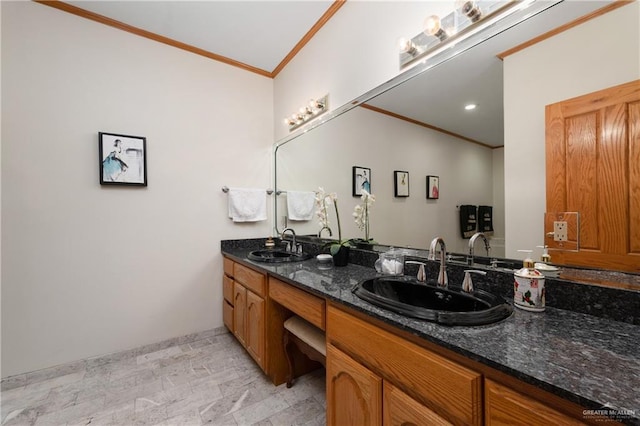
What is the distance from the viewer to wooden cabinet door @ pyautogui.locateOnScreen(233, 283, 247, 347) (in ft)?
6.43

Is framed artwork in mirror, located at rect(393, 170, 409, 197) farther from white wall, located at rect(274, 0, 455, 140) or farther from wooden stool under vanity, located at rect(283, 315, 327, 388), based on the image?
wooden stool under vanity, located at rect(283, 315, 327, 388)

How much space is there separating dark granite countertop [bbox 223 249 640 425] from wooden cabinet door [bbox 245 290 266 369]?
947mm

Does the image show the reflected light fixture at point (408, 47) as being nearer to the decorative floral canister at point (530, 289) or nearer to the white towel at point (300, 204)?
the decorative floral canister at point (530, 289)

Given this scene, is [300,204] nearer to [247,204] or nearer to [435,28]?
[247,204]

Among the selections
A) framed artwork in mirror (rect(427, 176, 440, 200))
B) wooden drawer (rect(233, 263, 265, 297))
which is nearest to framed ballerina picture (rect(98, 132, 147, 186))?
wooden drawer (rect(233, 263, 265, 297))

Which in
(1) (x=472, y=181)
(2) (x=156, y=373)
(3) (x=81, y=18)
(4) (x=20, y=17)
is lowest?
(2) (x=156, y=373)

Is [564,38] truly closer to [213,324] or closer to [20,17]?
[213,324]

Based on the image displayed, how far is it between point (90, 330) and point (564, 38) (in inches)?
125

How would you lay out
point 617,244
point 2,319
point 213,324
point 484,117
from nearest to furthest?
1. point 617,244
2. point 484,117
3. point 2,319
4. point 213,324

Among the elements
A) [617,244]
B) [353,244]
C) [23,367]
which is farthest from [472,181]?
[23,367]

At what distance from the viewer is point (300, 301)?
1.31 metres

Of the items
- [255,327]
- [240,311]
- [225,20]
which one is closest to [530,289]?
[255,327]

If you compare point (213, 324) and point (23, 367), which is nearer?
point (23, 367)

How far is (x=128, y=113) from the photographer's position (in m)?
2.09
